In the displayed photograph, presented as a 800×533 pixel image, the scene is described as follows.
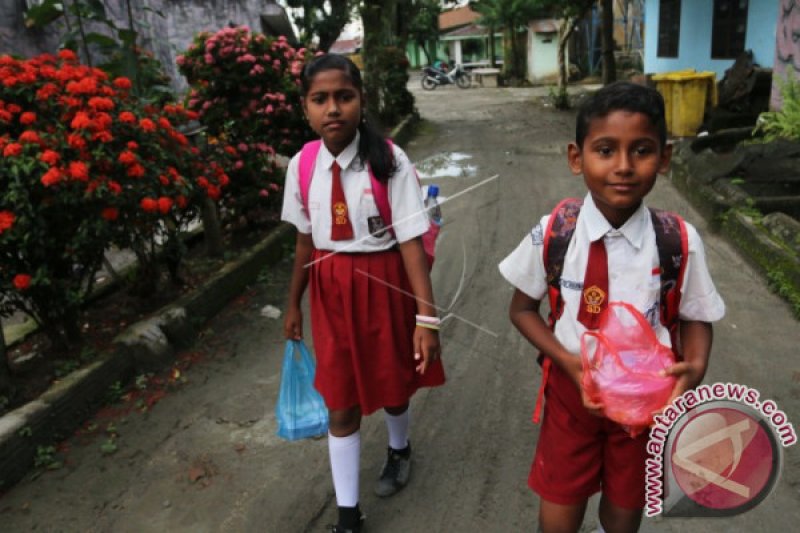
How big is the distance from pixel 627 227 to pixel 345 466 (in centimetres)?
138

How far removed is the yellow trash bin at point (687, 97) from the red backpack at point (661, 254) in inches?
337

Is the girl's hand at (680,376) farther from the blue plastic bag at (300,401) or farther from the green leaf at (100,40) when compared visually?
the green leaf at (100,40)

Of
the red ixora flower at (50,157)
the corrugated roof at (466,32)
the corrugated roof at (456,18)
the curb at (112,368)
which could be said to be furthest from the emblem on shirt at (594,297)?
the corrugated roof at (456,18)

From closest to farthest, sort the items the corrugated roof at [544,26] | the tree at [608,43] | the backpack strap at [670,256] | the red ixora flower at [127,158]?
the backpack strap at [670,256] < the red ixora flower at [127,158] < the tree at [608,43] < the corrugated roof at [544,26]

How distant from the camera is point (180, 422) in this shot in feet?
11.3

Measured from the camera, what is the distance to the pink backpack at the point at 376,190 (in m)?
2.24

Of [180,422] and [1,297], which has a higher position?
[1,297]

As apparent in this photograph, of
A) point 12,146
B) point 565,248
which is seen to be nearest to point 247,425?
point 12,146

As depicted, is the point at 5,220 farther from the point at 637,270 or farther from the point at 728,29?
the point at 728,29

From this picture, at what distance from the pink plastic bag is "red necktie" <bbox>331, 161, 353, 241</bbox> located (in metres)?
1.00

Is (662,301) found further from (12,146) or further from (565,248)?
(12,146)

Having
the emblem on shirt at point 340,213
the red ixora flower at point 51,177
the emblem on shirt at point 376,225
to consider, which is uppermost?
the red ixora flower at point 51,177

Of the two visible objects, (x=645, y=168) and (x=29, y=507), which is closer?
(x=645, y=168)

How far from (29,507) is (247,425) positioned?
3.38ft
